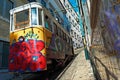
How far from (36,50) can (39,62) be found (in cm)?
59

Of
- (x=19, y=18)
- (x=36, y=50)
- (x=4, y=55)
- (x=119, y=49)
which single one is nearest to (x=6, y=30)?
(x=4, y=55)

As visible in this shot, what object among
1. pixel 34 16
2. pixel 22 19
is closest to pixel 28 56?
pixel 22 19

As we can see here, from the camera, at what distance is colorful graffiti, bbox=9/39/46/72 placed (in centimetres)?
705

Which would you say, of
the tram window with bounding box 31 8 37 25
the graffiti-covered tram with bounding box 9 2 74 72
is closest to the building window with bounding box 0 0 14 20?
the graffiti-covered tram with bounding box 9 2 74 72

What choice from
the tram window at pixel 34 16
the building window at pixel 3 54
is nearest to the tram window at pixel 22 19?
the tram window at pixel 34 16

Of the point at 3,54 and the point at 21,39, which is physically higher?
the point at 21,39

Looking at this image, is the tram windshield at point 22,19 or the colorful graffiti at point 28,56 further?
A: the tram windshield at point 22,19

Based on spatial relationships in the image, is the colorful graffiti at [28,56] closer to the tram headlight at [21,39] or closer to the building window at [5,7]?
the tram headlight at [21,39]

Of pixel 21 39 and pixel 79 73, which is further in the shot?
pixel 79 73

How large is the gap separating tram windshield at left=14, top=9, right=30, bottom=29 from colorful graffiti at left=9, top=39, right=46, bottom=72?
3.16 ft

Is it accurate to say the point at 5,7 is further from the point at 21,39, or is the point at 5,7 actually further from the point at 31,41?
the point at 31,41

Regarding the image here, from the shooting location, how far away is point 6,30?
11.0m

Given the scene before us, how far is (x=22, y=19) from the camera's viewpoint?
25.6ft

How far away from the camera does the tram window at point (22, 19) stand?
801 cm
